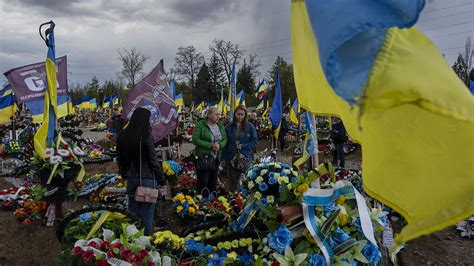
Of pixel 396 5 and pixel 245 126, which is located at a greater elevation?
pixel 396 5

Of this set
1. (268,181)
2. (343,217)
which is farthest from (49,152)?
(343,217)

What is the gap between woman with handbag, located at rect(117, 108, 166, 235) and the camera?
4020 millimetres

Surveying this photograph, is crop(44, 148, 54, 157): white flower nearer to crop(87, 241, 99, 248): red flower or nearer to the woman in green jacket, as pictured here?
the woman in green jacket

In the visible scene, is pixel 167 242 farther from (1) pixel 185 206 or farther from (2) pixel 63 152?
(2) pixel 63 152

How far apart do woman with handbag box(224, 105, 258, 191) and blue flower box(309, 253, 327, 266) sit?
373 centimetres

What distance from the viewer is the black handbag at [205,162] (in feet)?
19.7

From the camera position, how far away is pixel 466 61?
1061 inches

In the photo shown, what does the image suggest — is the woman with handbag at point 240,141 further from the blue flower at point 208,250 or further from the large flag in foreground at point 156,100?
the blue flower at point 208,250

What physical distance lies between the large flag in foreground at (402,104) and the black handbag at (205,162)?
4.38 meters

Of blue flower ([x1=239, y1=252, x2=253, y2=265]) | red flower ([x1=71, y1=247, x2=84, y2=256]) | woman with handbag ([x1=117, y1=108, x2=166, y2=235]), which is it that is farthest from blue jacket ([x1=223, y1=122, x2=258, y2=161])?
red flower ([x1=71, y1=247, x2=84, y2=256])

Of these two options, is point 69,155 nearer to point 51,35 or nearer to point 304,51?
point 51,35

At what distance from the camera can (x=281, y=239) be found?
273 cm

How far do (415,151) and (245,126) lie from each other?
15.7 feet

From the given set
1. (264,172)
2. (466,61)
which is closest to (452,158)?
(264,172)
